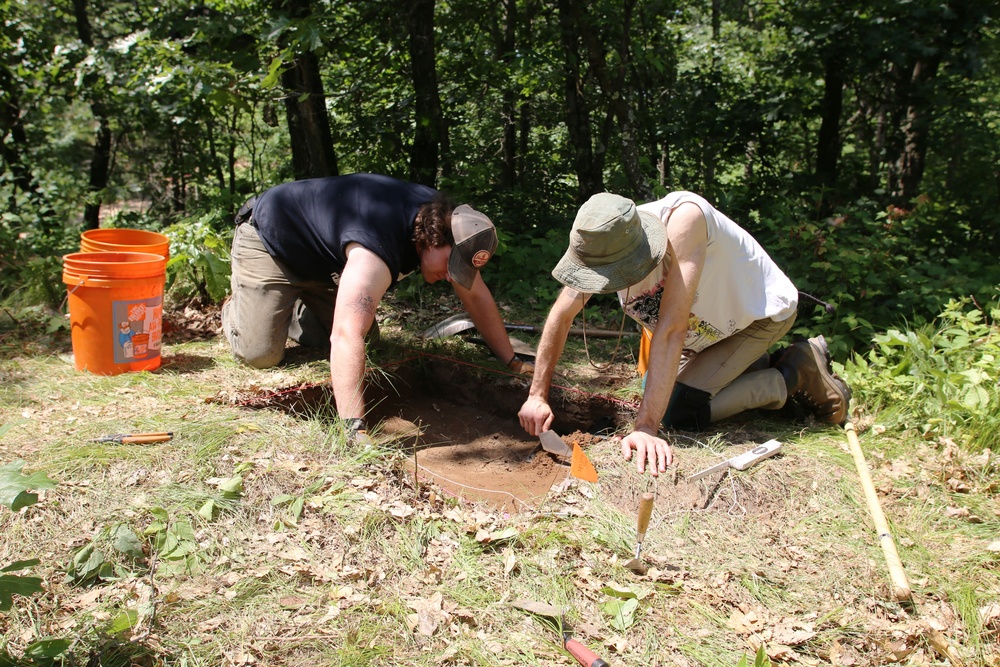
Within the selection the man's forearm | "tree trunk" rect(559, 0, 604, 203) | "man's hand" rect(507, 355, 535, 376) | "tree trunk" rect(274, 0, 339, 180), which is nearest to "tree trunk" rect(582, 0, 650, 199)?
"tree trunk" rect(559, 0, 604, 203)

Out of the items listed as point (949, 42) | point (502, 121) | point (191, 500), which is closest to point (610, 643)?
point (191, 500)

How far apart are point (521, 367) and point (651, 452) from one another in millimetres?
1291

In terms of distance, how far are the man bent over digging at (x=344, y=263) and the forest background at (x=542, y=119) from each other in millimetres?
964

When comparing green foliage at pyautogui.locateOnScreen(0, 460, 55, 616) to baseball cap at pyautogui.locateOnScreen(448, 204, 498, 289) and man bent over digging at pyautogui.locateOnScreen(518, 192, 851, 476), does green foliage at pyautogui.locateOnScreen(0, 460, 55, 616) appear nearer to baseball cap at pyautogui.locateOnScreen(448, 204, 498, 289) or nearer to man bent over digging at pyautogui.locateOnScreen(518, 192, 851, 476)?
man bent over digging at pyautogui.locateOnScreen(518, 192, 851, 476)

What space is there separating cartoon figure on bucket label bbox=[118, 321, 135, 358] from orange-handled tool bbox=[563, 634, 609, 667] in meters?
2.92

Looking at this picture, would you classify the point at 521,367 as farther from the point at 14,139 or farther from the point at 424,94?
the point at 14,139

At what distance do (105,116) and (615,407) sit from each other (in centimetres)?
637

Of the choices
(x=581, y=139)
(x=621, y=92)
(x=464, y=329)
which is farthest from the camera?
(x=581, y=139)

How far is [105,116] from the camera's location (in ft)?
25.0

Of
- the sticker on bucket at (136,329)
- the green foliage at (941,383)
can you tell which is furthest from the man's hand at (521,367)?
the sticker on bucket at (136,329)

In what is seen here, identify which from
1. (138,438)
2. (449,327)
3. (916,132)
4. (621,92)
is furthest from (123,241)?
(916,132)

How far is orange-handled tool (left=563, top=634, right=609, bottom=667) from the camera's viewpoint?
2.20m

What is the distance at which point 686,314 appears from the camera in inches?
117

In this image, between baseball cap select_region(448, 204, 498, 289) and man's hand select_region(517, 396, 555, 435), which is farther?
baseball cap select_region(448, 204, 498, 289)
